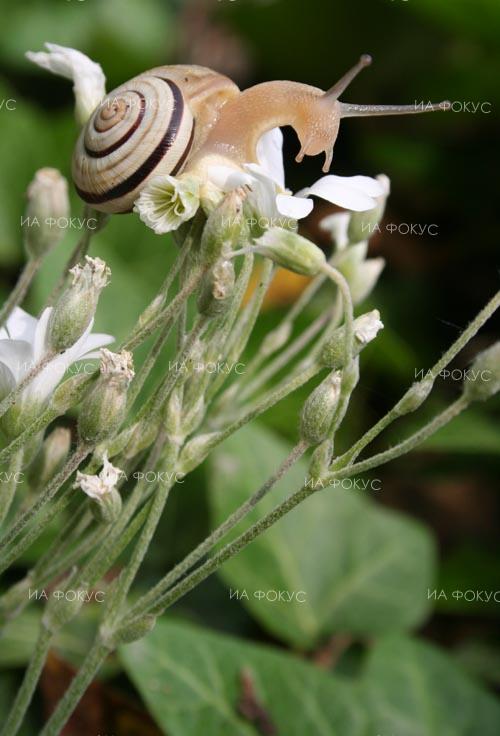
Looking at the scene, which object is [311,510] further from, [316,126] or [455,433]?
[316,126]

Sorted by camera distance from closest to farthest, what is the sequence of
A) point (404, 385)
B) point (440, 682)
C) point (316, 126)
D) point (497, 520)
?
point (316, 126)
point (440, 682)
point (404, 385)
point (497, 520)

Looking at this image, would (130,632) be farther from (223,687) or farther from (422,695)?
(422,695)

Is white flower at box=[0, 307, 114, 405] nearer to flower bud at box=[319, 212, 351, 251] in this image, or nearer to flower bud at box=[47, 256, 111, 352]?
flower bud at box=[47, 256, 111, 352]

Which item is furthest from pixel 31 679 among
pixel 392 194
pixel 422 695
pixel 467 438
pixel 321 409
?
pixel 392 194

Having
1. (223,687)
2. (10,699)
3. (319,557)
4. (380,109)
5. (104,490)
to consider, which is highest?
(380,109)

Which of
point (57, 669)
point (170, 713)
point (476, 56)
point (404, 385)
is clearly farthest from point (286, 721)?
point (476, 56)

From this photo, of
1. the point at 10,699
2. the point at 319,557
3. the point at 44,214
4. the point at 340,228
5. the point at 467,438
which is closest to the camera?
the point at 44,214

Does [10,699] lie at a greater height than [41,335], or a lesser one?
lesser
